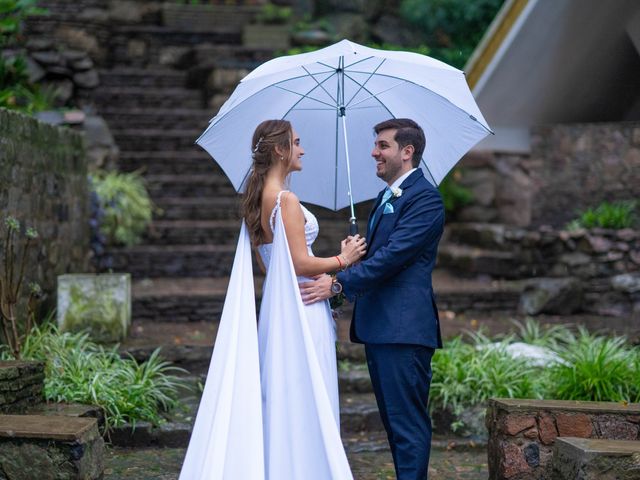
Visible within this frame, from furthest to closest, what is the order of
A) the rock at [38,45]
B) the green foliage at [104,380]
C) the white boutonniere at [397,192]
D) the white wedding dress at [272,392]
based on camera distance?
the rock at [38,45] < the green foliage at [104,380] < the white boutonniere at [397,192] < the white wedding dress at [272,392]

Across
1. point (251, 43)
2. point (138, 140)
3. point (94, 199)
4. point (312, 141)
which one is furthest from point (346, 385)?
point (251, 43)

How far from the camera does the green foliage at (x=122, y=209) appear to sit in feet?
31.2

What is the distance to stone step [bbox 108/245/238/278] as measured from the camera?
9523 mm

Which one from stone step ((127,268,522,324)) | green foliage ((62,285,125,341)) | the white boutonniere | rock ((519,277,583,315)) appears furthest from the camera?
rock ((519,277,583,315))

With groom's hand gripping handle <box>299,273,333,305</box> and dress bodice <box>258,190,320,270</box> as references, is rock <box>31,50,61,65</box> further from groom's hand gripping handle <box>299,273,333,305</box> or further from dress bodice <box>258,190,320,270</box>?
groom's hand gripping handle <box>299,273,333,305</box>

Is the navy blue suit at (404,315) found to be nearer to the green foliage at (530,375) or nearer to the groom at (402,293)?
the groom at (402,293)

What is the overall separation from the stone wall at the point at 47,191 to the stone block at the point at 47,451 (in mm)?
2543

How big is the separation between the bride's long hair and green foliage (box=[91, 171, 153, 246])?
5.50m

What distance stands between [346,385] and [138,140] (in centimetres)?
625

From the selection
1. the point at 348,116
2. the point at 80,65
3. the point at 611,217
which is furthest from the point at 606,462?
the point at 80,65

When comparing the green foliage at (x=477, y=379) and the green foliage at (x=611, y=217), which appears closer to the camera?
the green foliage at (x=477, y=379)

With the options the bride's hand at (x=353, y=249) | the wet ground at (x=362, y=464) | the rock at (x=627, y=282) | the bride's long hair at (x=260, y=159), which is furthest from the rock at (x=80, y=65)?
the bride's hand at (x=353, y=249)

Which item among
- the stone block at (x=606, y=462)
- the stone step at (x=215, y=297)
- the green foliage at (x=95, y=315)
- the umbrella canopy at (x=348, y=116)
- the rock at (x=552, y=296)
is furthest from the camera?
the rock at (x=552, y=296)

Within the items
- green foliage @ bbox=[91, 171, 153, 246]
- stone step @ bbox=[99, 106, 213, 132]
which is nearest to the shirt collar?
green foliage @ bbox=[91, 171, 153, 246]
